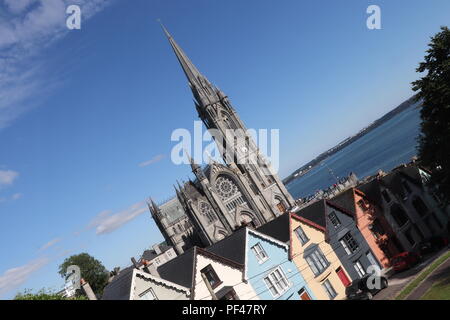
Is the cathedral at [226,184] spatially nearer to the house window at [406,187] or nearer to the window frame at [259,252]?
the house window at [406,187]

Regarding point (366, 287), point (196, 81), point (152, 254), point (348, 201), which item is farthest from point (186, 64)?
point (366, 287)

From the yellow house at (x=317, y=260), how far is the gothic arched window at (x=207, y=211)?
1800 inches

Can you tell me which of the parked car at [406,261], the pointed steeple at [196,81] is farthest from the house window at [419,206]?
the pointed steeple at [196,81]

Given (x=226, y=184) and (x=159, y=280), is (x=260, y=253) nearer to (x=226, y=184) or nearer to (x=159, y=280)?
(x=159, y=280)

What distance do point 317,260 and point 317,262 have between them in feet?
0.73

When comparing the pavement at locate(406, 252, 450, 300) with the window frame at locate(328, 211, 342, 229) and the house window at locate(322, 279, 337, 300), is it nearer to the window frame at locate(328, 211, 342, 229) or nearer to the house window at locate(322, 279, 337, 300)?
the house window at locate(322, 279, 337, 300)

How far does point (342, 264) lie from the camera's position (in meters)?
38.7

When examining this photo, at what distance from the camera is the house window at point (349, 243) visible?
40.0 m

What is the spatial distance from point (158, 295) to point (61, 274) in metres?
78.2

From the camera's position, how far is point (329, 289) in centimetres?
3662

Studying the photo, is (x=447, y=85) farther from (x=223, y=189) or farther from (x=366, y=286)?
(x=223, y=189)

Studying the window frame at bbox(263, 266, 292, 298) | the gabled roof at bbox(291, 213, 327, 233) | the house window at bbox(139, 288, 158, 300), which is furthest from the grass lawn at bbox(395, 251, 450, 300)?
the house window at bbox(139, 288, 158, 300)
